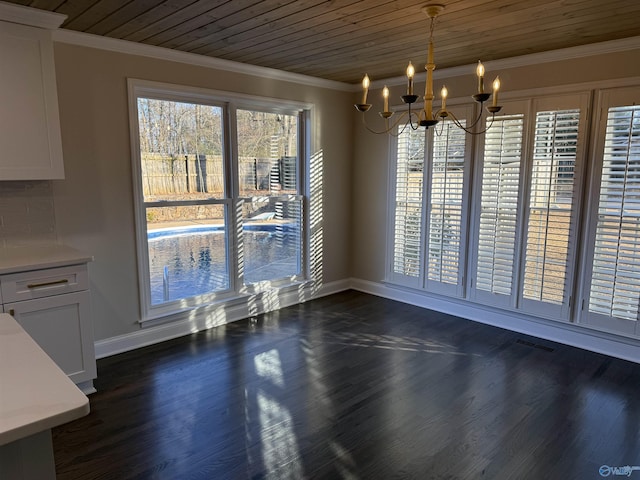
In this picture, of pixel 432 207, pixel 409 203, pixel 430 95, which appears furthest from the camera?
pixel 409 203

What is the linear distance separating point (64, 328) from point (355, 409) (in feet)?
6.25

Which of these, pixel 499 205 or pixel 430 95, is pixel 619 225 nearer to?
pixel 499 205

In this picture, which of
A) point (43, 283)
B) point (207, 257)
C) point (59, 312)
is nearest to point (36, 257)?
point (43, 283)

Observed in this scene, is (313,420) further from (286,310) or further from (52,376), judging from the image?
(286,310)

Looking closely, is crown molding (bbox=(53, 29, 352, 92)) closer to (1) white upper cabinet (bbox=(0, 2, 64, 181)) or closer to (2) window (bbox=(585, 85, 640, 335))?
(1) white upper cabinet (bbox=(0, 2, 64, 181))

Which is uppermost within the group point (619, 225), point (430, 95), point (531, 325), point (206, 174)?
point (430, 95)

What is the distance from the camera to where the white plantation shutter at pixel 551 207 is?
362cm

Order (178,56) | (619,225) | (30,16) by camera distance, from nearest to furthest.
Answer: (30,16), (619,225), (178,56)

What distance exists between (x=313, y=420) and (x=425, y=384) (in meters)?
0.91

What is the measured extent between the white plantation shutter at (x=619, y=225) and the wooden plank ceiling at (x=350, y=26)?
707mm

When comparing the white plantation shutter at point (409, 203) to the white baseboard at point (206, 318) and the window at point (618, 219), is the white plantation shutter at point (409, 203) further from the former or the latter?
the window at point (618, 219)

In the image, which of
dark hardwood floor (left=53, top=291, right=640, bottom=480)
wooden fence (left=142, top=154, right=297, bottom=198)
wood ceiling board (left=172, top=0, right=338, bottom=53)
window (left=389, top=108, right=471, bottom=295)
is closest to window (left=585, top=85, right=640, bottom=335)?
dark hardwood floor (left=53, top=291, right=640, bottom=480)

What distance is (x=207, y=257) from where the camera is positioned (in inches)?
164

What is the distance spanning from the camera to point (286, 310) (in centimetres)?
471
